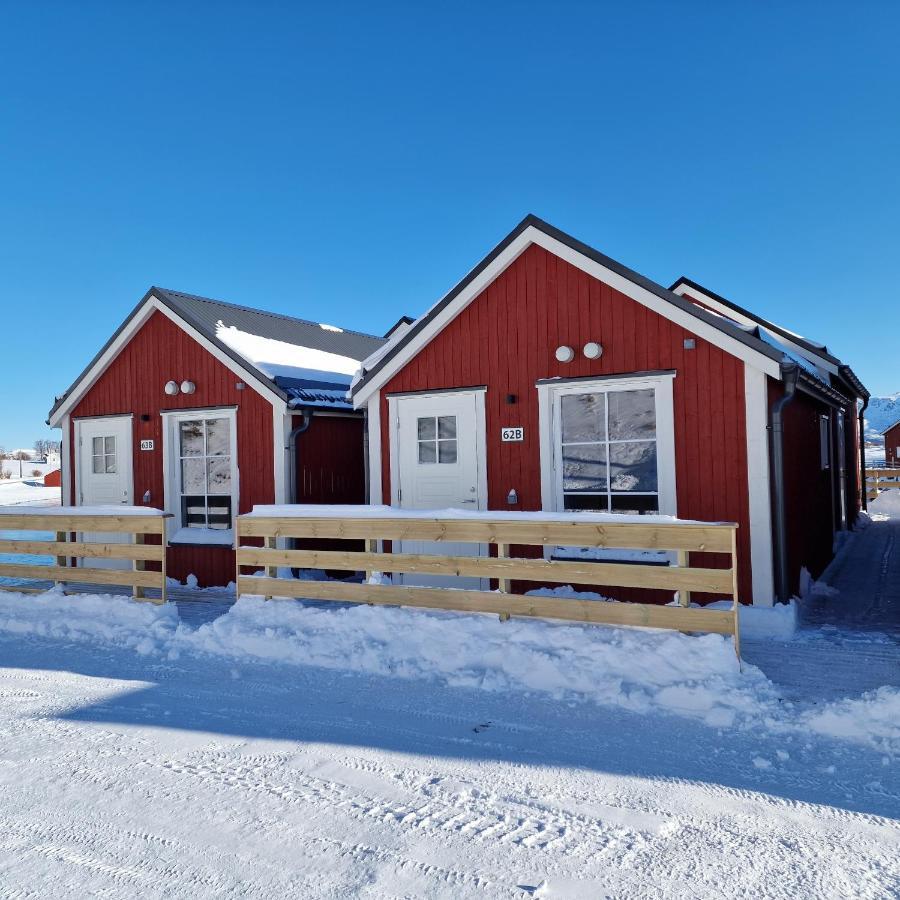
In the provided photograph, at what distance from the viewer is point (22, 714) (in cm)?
498

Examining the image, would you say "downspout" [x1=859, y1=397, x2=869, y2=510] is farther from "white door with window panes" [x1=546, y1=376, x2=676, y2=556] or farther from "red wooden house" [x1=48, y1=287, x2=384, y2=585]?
"red wooden house" [x1=48, y1=287, x2=384, y2=585]

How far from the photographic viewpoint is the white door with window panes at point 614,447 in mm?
7809

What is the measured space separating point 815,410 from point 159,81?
1131 centimetres

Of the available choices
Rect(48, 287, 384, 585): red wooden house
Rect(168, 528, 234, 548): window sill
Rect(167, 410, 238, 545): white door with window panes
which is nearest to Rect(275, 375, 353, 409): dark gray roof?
Rect(48, 287, 384, 585): red wooden house

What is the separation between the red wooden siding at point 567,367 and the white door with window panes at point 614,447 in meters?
0.15

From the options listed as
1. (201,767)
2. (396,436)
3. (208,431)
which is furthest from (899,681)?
(208,431)

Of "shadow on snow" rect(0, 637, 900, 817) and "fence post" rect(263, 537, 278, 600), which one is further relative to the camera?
"fence post" rect(263, 537, 278, 600)

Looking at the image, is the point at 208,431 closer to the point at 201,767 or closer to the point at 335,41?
the point at 335,41

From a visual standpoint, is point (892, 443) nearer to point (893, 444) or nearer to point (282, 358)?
point (893, 444)

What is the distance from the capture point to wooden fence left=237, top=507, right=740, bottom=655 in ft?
18.6

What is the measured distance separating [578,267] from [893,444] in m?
39.4

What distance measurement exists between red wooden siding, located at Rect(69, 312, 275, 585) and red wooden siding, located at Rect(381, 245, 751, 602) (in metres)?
2.27

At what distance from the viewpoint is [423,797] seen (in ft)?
11.7

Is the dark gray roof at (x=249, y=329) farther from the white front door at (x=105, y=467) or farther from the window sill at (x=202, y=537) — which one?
the window sill at (x=202, y=537)
